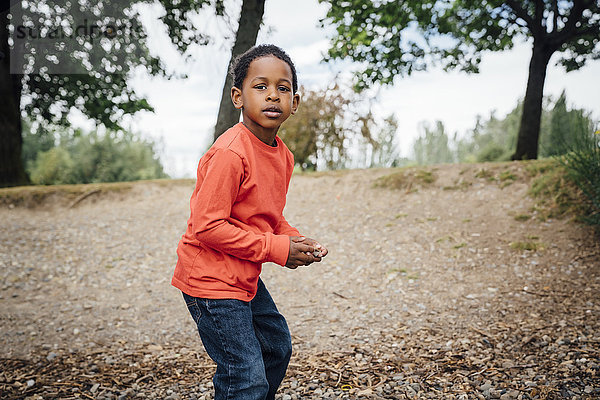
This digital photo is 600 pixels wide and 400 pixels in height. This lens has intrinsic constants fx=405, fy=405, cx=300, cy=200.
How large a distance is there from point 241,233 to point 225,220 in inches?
3.4

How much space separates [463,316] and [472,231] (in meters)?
2.19

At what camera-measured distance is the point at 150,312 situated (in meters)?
4.43

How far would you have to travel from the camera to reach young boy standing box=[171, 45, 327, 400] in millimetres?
1593

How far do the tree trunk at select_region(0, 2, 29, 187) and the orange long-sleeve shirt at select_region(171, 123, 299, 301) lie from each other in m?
9.75

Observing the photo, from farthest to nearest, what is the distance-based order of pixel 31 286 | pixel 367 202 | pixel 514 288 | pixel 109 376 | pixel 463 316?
pixel 367 202 → pixel 31 286 → pixel 514 288 → pixel 463 316 → pixel 109 376

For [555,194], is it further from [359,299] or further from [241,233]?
[241,233]

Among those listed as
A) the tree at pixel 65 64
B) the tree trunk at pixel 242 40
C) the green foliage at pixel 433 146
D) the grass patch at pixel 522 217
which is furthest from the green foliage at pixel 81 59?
the green foliage at pixel 433 146

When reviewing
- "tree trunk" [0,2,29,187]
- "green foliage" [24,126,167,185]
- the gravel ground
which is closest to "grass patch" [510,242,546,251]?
the gravel ground

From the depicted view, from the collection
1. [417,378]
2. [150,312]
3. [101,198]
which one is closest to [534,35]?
[417,378]

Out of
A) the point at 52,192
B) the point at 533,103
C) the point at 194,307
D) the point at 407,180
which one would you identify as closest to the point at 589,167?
the point at 407,180

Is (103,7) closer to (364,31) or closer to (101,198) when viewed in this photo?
(101,198)

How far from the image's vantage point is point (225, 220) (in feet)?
5.27

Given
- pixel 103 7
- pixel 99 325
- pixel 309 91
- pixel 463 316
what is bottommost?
pixel 99 325

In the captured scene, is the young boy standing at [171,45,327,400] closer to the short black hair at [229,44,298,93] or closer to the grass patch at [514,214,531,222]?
the short black hair at [229,44,298,93]
